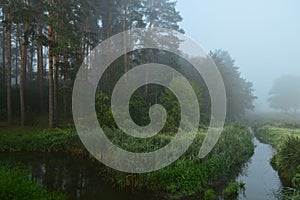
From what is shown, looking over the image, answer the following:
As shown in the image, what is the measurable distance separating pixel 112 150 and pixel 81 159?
4150 millimetres

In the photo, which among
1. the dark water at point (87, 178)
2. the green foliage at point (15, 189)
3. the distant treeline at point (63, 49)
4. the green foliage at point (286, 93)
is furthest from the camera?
the green foliage at point (286, 93)

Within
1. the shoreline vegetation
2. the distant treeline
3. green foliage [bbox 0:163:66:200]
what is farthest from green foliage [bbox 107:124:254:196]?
the distant treeline

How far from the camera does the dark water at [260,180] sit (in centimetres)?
1126

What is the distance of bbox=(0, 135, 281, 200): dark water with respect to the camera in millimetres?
10688

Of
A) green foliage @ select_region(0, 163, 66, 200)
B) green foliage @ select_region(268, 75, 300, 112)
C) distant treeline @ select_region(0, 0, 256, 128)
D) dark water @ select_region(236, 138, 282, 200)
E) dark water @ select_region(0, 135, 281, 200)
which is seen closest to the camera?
green foliage @ select_region(0, 163, 66, 200)

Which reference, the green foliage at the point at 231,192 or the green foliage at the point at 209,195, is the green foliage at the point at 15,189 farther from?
the green foliage at the point at 231,192

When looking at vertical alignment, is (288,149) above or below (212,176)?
above

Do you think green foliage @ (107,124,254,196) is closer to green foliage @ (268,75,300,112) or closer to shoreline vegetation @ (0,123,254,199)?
shoreline vegetation @ (0,123,254,199)

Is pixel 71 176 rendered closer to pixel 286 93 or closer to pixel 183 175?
pixel 183 175

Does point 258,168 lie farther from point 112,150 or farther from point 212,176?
point 112,150

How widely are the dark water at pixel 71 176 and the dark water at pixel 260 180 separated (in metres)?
4.55

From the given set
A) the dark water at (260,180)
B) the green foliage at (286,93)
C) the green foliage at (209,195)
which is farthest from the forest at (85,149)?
the green foliage at (286,93)

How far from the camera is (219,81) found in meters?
40.8

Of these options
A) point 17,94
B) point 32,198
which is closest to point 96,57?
point 17,94
